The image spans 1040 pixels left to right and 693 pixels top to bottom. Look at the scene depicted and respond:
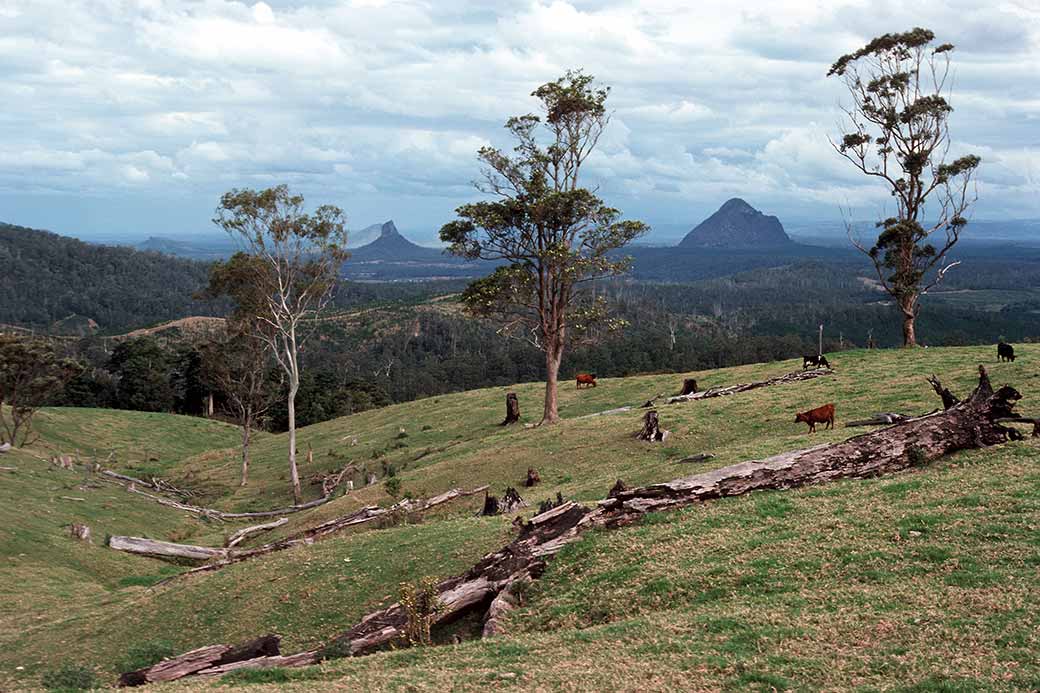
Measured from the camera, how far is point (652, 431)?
29.8 meters

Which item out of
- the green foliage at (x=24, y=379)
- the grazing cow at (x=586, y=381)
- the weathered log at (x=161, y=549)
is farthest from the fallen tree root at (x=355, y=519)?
the green foliage at (x=24, y=379)

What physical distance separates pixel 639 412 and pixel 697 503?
1956cm

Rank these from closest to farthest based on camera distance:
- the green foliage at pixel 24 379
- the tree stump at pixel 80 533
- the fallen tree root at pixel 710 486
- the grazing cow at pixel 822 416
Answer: the fallen tree root at pixel 710 486, the grazing cow at pixel 822 416, the tree stump at pixel 80 533, the green foliage at pixel 24 379

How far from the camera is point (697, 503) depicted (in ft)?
55.8

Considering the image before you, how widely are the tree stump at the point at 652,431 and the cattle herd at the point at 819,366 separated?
4.88m

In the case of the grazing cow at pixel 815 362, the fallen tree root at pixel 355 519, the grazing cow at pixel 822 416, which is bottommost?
the fallen tree root at pixel 355 519

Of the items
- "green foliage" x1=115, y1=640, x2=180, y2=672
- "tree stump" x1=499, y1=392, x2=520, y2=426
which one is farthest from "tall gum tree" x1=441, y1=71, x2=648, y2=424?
"green foliage" x1=115, y1=640, x2=180, y2=672

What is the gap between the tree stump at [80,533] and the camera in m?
28.0

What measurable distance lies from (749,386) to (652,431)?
1121 centimetres

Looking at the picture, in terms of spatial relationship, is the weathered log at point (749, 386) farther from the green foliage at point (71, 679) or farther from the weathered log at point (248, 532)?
the green foliage at point (71, 679)

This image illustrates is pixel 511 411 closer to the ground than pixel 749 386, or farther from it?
closer to the ground

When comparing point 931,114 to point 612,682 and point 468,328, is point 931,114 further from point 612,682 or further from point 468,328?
point 468,328

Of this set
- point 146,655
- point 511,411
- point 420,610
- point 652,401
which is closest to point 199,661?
point 146,655

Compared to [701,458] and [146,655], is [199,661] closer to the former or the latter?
[146,655]
